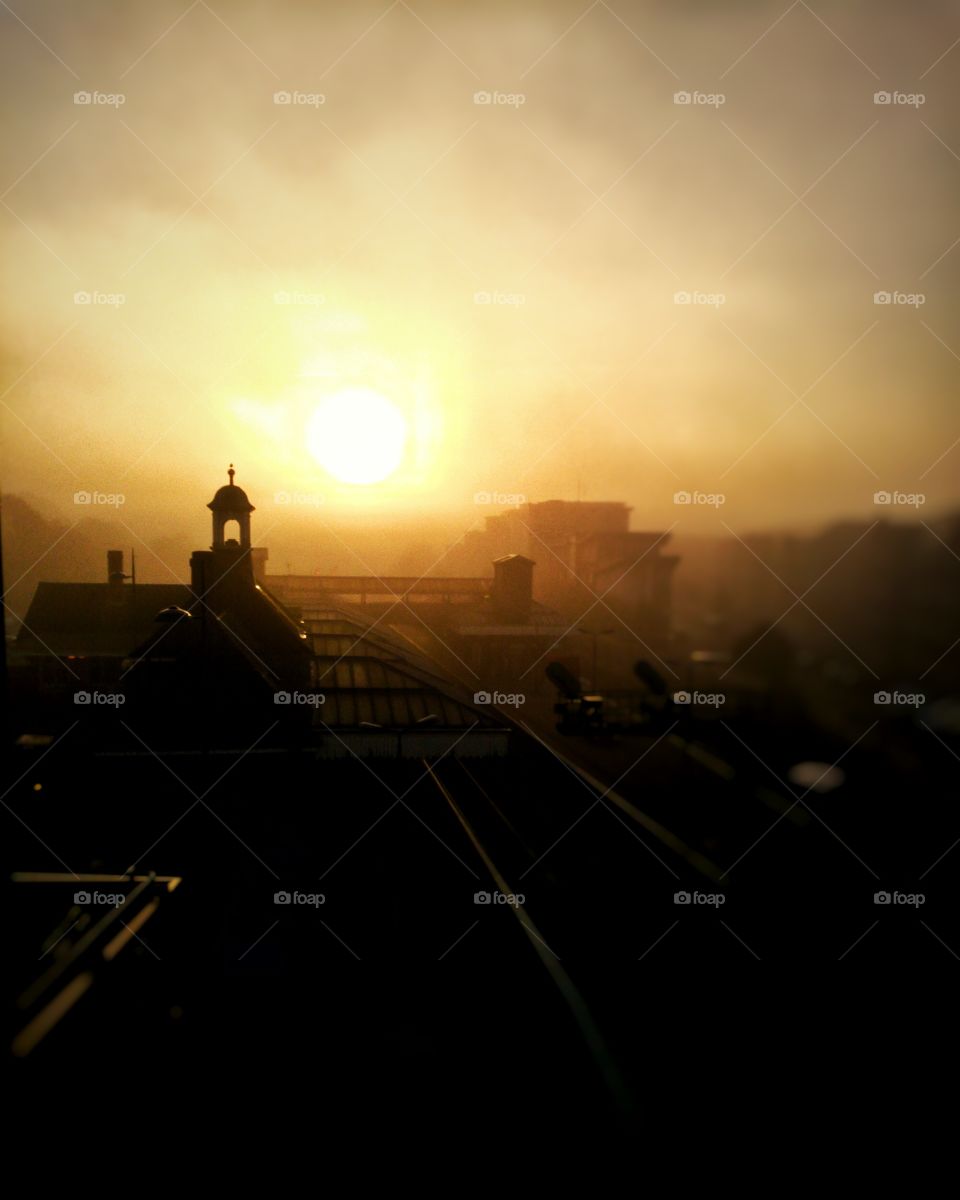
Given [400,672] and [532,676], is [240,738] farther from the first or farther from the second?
[532,676]

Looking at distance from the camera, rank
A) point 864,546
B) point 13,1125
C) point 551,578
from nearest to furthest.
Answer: point 13,1125 → point 864,546 → point 551,578

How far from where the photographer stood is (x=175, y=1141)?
2326 mm

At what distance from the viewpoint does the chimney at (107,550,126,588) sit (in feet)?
18.1

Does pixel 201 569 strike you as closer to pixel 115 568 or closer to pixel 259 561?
pixel 259 561

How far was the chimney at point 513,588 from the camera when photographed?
548 centimetres

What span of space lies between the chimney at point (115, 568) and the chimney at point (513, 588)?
286 cm

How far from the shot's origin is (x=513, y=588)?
5598mm

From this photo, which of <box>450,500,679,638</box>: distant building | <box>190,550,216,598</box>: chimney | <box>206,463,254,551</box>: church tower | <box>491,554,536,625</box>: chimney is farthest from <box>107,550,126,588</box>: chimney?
<box>491,554,536,625</box>: chimney

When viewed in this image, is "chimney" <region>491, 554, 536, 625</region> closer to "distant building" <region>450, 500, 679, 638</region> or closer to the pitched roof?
"distant building" <region>450, 500, 679, 638</region>

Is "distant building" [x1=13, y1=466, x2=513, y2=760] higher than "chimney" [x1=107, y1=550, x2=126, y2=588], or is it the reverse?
"chimney" [x1=107, y1=550, x2=126, y2=588]

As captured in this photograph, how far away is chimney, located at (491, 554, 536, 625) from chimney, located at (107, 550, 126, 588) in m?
2.86

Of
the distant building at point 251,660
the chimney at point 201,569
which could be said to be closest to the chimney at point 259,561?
the distant building at point 251,660

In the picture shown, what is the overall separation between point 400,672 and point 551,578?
1766mm

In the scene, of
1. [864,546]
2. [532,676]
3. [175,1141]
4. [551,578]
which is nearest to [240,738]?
[532,676]
